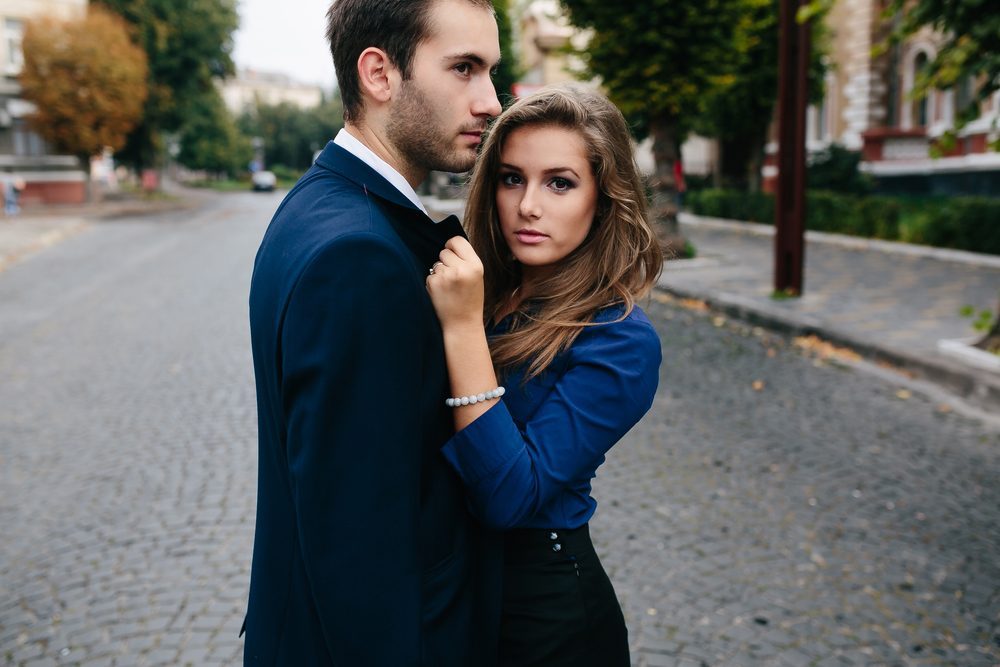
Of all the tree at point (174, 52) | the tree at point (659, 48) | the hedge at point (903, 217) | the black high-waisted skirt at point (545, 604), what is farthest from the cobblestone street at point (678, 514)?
the tree at point (174, 52)

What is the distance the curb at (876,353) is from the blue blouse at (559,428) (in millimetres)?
6243

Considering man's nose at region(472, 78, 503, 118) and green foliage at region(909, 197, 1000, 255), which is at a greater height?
man's nose at region(472, 78, 503, 118)

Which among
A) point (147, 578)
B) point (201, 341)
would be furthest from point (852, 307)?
point (147, 578)

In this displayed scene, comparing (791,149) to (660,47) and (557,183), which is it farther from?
(557,183)

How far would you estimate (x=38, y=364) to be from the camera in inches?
348

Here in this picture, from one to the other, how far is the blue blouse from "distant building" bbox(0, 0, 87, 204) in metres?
39.2

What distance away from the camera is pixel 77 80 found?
3394 cm

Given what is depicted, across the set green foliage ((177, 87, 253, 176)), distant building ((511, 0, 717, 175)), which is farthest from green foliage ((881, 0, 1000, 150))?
green foliage ((177, 87, 253, 176))

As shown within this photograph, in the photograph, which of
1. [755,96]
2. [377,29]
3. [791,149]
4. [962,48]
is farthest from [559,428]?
[755,96]

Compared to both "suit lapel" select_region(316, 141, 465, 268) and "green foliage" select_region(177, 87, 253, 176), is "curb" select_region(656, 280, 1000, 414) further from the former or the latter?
"green foliage" select_region(177, 87, 253, 176)

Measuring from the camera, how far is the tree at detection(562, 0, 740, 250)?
47.0 ft

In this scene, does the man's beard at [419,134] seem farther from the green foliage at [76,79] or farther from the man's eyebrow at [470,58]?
Answer: the green foliage at [76,79]

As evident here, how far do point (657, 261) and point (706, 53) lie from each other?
13834 millimetres

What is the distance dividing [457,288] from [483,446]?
275 millimetres
